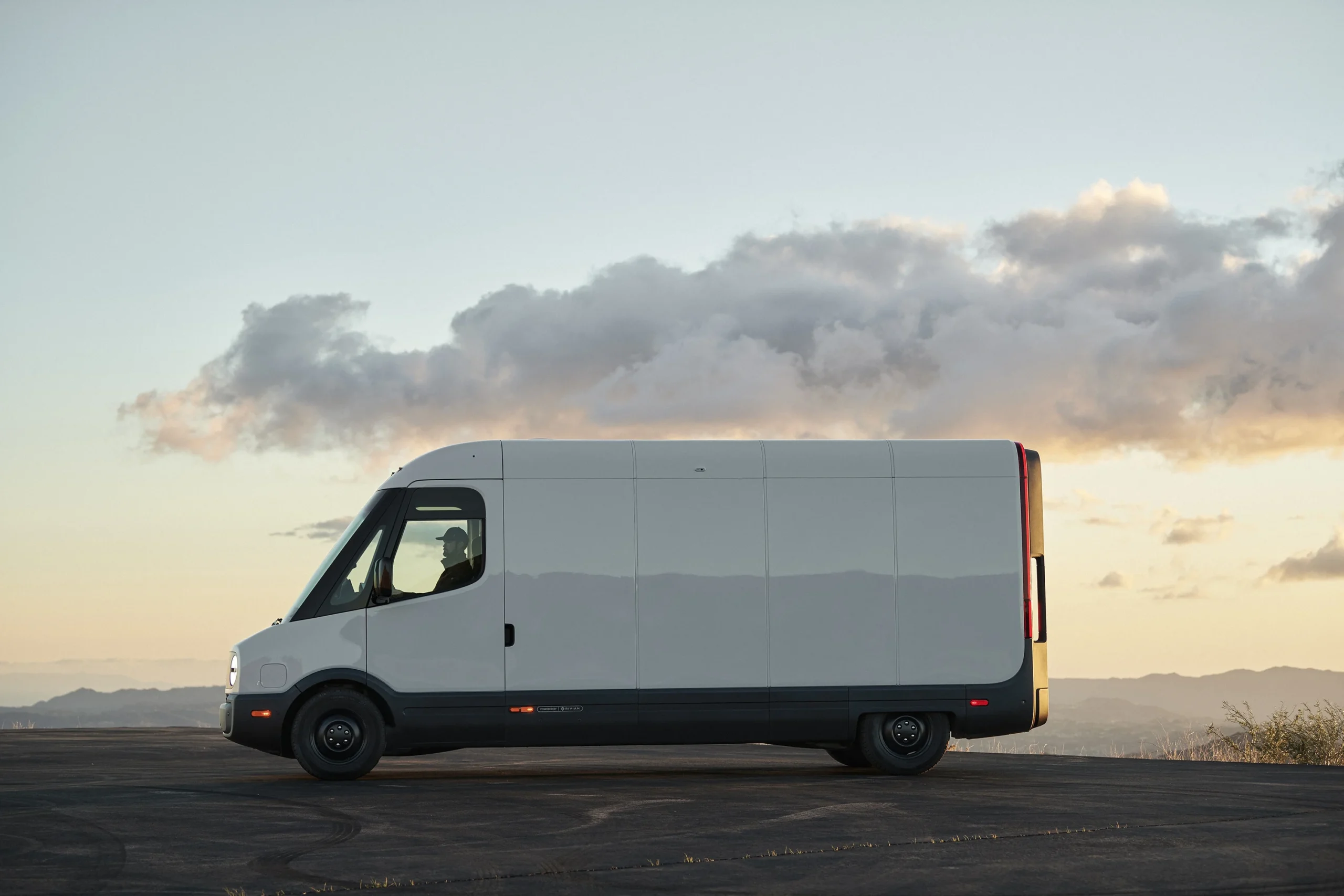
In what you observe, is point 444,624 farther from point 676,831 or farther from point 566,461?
point 676,831

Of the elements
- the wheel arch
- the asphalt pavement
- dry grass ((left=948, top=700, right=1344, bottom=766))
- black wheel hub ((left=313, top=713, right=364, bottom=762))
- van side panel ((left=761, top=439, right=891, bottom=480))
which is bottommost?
A: dry grass ((left=948, top=700, right=1344, bottom=766))

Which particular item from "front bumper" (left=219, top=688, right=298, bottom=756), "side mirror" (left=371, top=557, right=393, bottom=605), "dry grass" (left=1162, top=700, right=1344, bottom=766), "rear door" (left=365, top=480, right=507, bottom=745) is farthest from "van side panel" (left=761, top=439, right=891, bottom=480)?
"dry grass" (left=1162, top=700, right=1344, bottom=766)

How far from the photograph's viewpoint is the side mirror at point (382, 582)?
13.2m

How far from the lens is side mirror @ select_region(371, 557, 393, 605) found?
1323cm

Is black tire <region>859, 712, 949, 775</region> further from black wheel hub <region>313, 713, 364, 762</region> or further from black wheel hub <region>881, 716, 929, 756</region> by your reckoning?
black wheel hub <region>313, 713, 364, 762</region>

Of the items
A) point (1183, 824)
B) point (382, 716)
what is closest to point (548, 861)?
point (1183, 824)

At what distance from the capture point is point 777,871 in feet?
25.7

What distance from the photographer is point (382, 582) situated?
A: 13234 mm

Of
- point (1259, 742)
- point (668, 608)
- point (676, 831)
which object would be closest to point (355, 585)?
point (668, 608)

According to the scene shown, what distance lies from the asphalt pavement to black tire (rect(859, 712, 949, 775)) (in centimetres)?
29

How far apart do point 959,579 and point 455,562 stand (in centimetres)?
492

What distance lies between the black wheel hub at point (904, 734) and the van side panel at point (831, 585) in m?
0.41

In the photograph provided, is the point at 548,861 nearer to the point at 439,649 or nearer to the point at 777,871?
the point at 777,871

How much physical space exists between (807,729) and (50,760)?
29.1 feet
